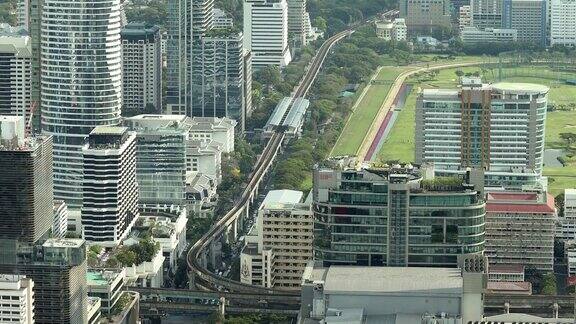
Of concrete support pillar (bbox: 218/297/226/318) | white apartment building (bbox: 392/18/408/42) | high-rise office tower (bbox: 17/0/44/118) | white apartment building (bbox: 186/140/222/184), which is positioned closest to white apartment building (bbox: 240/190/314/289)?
concrete support pillar (bbox: 218/297/226/318)

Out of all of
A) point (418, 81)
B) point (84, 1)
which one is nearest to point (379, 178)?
point (84, 1)

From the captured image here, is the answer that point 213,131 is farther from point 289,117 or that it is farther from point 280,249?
point 280,249

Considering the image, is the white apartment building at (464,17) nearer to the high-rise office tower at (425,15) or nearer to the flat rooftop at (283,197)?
the high-rise office tower at (425,15)

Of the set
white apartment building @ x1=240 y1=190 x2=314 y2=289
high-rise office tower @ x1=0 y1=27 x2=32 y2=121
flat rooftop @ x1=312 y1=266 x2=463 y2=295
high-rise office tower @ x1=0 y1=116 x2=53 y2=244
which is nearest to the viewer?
flat rooftop @ x1=312 y1=266 x2=463 y2=295

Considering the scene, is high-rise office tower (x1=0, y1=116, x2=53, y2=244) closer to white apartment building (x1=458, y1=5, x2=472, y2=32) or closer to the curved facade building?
the curved facade building

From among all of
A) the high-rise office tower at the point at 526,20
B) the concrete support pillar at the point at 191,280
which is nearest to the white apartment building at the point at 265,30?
the high-rise office tower at the point at 526,20

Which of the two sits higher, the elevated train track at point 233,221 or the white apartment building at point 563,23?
Answer: the white apartment building at point 563,23
